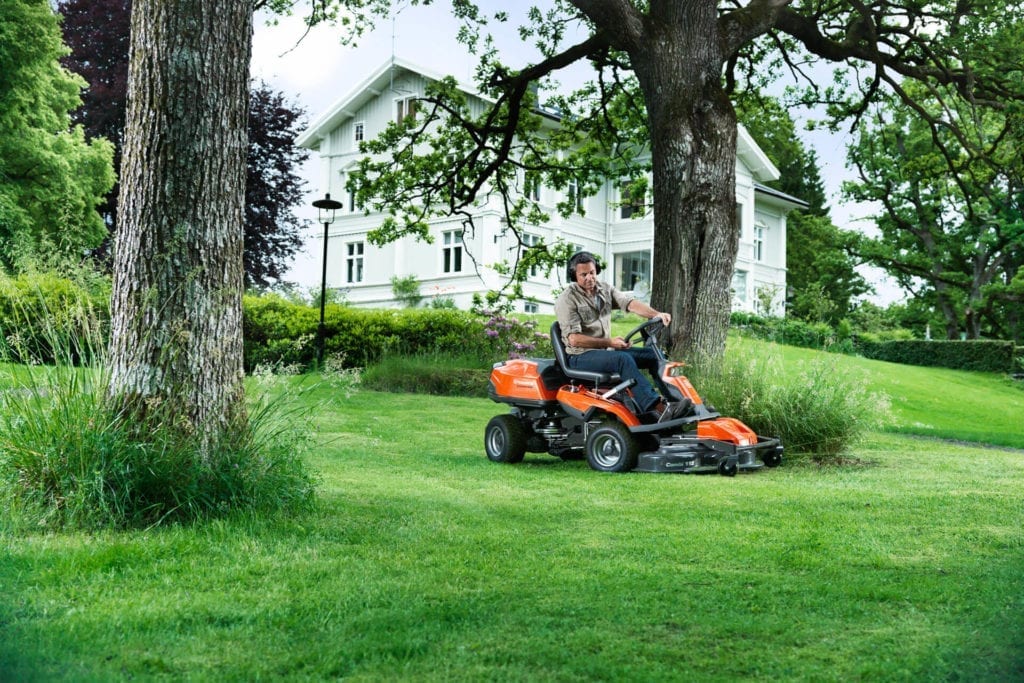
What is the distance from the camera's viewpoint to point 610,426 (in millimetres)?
9234

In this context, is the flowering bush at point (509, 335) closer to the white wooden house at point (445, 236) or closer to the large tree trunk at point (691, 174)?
the large tree trunk at point (691, 174)

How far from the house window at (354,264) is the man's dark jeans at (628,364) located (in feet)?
92.4

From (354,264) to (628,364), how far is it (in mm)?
28888

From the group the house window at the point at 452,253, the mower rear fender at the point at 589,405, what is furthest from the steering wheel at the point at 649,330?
the house window at the point at 452,253

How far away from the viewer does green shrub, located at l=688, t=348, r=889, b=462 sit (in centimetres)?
A: 1020

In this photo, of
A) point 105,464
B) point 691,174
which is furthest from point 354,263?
point 105,464

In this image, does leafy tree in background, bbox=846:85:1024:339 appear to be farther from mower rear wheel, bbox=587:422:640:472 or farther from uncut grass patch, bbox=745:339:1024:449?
mower rear wheel, bbox=587:422:640:472

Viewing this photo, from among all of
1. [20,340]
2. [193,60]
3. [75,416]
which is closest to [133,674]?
[75,416]

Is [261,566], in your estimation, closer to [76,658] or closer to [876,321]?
[76,658]

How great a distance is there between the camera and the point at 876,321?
44.0 meters

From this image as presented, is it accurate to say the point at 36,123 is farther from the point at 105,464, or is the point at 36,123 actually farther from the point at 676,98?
the point at 105,464

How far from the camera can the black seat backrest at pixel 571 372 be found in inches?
370

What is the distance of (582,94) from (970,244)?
2791 cm

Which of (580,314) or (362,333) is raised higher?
(580,314)
